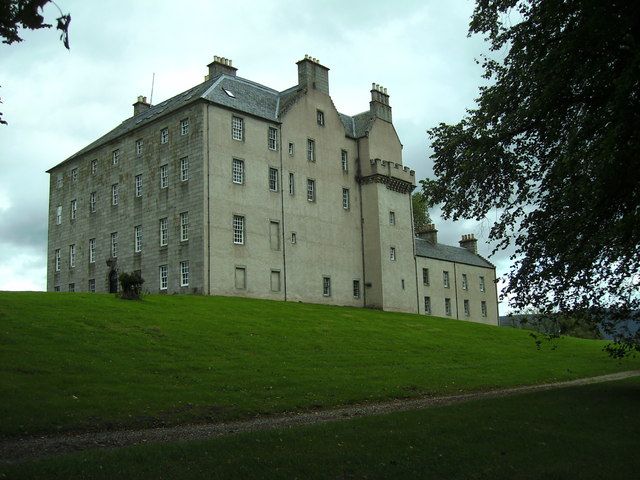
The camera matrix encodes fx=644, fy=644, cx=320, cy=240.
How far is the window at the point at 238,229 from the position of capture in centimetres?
4741

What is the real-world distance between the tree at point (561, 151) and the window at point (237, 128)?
29486mm

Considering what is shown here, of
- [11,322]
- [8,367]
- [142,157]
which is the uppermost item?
[142,157]

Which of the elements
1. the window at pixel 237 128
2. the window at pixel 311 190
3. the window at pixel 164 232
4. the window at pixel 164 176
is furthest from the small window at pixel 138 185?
the window at pixel 311 190

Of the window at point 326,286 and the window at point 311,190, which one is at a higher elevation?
the window at point 311,190

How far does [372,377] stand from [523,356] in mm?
17083

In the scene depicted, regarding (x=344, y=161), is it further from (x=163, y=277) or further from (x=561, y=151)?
(x=561, y=151)

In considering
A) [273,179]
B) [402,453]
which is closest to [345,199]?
[273,179]

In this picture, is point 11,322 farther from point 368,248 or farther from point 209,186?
point 368,248

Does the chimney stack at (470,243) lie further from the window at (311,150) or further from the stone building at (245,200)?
the window at (311,150)

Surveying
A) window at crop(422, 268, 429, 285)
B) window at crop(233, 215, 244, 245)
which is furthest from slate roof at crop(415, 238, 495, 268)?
window at crop(233, 215, 244, 245)

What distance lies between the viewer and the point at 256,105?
5200 centimetres

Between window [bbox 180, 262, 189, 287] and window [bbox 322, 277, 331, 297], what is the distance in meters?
12.1

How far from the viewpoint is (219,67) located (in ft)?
181

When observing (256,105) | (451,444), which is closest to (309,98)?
(256,105)
